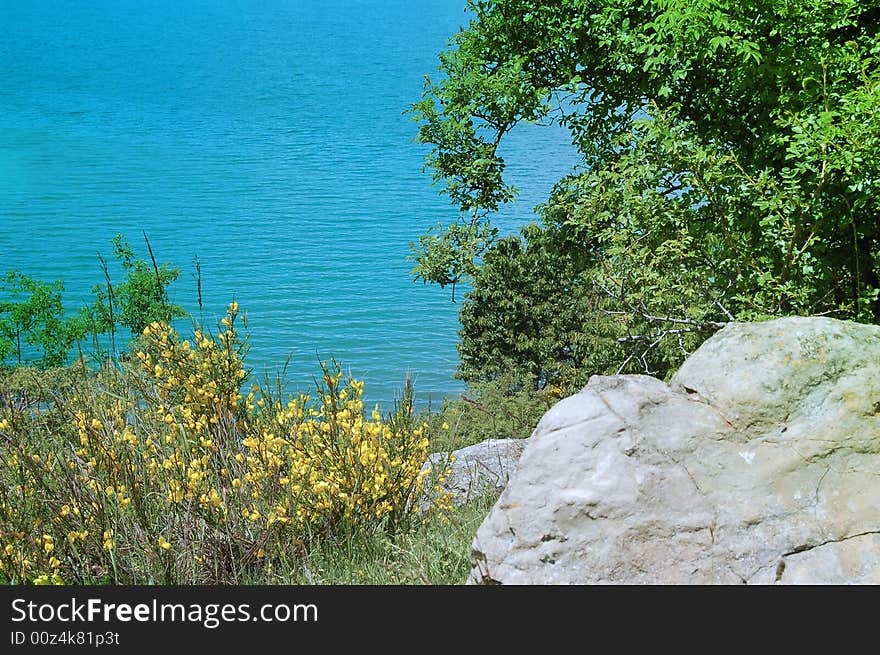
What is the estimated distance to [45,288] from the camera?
21.2m

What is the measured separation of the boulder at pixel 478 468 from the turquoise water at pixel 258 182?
7.73ft

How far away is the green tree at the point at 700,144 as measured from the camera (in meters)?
5.36

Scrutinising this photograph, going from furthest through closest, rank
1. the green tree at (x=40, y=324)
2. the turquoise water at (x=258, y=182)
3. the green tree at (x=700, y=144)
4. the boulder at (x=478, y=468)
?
the turquoise water at (x=258, y=182) → the green tree at (x=40, y=324) → the green tree at (x=700, y=144) → the boulder at (x=478, y=468)

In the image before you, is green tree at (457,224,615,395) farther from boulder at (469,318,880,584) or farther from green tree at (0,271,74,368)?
green tree at (0,271,74,368)

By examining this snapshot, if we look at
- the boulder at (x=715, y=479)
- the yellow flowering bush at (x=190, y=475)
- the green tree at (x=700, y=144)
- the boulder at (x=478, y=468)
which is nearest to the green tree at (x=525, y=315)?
the green tree at (x=700, y=144)

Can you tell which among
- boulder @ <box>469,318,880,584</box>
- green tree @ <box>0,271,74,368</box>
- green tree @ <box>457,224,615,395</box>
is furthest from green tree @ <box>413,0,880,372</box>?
green tree @ <box>0,271,74,368</box>

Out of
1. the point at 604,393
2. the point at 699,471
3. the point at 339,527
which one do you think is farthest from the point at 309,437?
the point at 699,471

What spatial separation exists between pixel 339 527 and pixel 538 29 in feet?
16.5

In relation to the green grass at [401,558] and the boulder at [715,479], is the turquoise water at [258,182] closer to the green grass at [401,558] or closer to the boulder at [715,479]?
the green grass at [401,558]

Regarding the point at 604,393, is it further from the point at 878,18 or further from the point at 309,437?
the point at 878,18

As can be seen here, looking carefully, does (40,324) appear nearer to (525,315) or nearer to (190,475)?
(525,315)

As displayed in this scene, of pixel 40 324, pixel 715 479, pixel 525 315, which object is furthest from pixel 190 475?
pixel 40 324

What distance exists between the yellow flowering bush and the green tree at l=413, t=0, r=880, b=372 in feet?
7.65

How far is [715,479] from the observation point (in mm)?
2760
